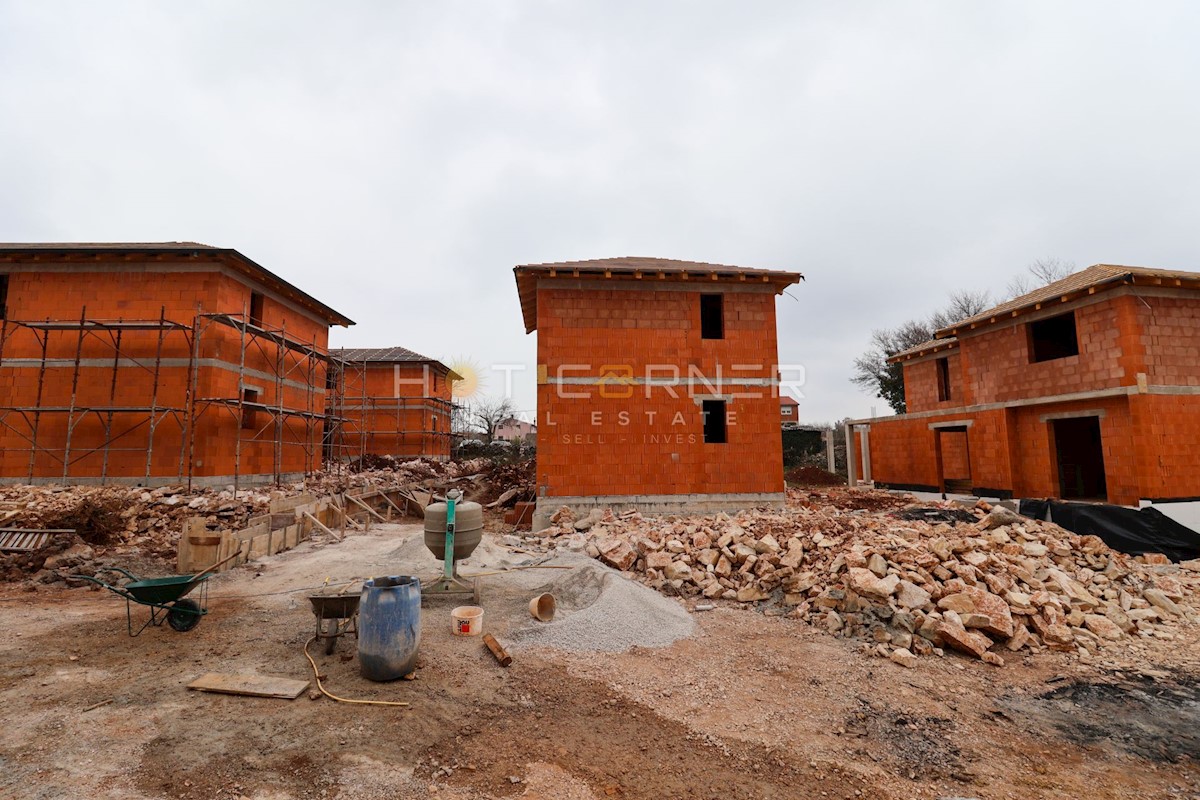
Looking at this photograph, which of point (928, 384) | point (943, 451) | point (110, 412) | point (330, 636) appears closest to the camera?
point (330, 636)

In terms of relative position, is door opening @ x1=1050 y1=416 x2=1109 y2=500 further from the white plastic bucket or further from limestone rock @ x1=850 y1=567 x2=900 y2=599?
the white plastic bucket

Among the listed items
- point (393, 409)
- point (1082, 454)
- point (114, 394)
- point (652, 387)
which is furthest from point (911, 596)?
point (393, 409)

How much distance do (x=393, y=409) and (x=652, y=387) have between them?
18.6m

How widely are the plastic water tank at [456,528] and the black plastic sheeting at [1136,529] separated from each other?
11752mm

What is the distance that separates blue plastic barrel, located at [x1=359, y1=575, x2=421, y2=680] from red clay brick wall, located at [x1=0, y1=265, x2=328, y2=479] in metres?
11.9

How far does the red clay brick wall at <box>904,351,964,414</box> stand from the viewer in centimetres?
1827

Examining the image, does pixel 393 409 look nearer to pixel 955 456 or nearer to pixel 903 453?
pixel 903 453

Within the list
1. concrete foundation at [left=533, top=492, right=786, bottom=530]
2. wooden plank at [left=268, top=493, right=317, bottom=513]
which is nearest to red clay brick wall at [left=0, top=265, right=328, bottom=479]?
Result: wooden plank at [left=268, top=493, right=317, bottom=513]

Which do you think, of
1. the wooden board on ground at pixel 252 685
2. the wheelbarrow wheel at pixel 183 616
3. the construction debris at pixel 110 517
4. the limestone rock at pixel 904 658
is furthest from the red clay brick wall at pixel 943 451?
the wheelbarrow wheel at pixel 183 616

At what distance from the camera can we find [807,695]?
5.20 m

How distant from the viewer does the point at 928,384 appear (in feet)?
63.2

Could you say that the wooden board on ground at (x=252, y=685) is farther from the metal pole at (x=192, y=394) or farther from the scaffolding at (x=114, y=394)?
the metal pole at (x=192, y=394)

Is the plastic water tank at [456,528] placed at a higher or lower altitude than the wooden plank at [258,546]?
higher

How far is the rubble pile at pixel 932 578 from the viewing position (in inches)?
256
